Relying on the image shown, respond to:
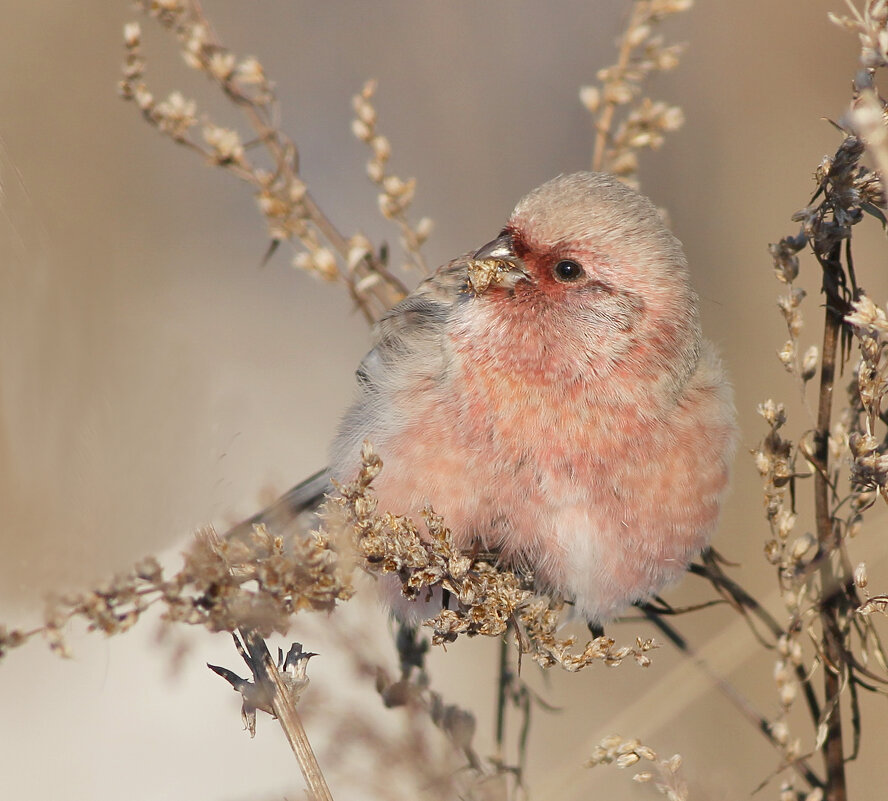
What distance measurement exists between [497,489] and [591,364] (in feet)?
1.51

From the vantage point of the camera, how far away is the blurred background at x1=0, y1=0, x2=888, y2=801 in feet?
8.77

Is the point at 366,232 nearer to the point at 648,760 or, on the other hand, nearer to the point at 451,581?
the point at 451,581

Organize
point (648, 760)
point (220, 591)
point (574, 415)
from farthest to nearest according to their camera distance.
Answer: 1. point (574, 415)
2. point (648, 760)
3. point (220, 591)

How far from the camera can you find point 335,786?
2242mm

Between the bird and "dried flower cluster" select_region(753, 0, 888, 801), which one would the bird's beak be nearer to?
the bird

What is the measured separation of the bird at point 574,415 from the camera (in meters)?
2.59

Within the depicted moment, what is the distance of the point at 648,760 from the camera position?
1789mm

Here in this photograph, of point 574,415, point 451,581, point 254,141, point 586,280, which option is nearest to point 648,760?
point 451,581

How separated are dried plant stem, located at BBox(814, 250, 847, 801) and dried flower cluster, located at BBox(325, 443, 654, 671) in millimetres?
472

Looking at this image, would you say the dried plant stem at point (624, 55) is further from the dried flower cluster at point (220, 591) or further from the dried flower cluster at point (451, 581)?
the dried flower cluster at point (220, 591)

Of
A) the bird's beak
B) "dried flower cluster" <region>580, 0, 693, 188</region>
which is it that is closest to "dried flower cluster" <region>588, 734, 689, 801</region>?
the bird's beak

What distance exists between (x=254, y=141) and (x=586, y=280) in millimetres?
1009

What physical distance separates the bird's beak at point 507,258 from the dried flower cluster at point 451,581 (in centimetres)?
94

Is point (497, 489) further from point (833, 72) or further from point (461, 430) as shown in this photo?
point (833, 72)
